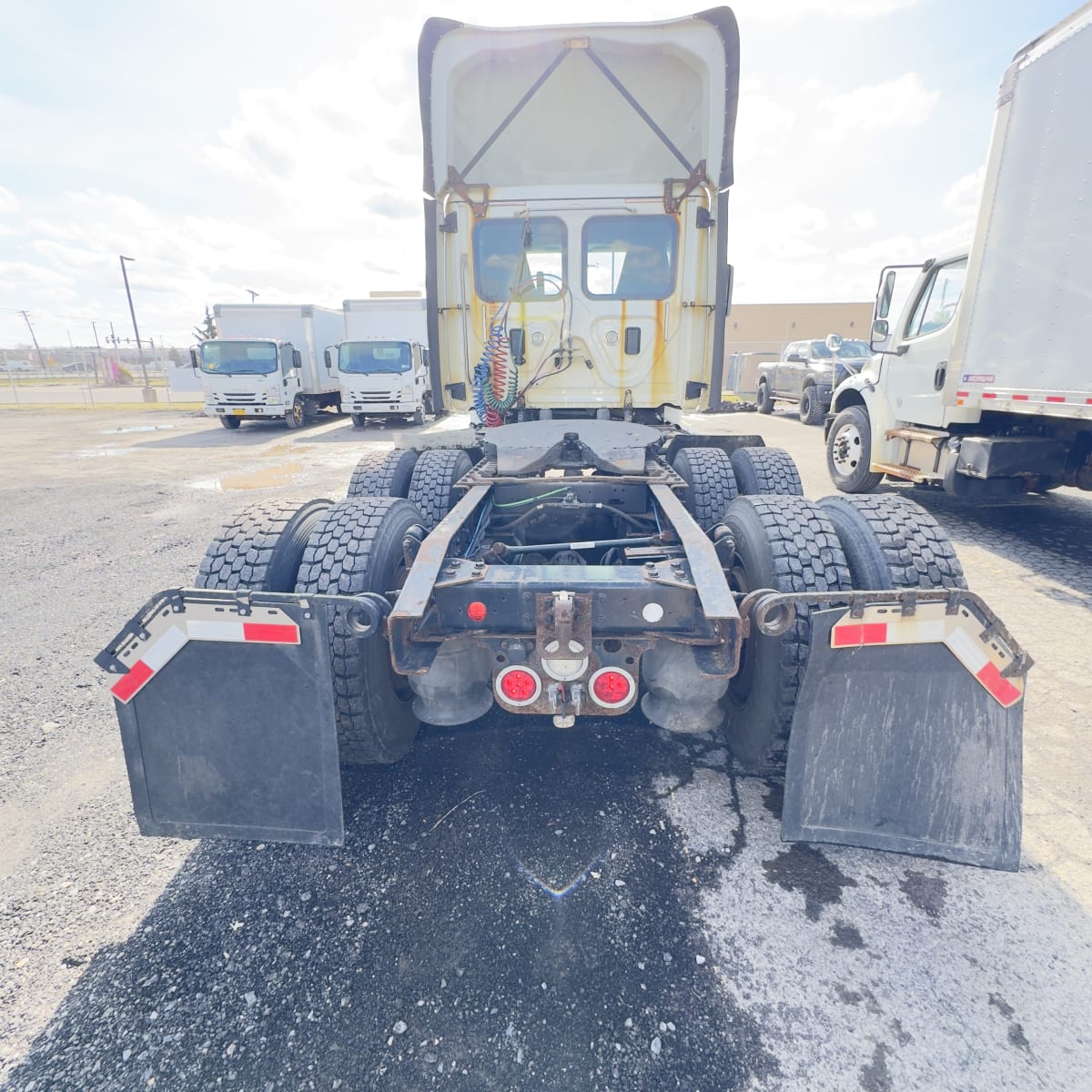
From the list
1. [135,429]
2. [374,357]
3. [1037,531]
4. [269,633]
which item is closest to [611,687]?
[269,633]

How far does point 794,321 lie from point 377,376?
3304cm

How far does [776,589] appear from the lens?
228cm

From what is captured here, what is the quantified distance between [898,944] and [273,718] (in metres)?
2.13

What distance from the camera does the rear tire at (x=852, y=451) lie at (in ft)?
25.0

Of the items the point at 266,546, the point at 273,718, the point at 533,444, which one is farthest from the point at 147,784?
the point at 533,444

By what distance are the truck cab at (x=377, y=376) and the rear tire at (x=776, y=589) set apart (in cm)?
1491

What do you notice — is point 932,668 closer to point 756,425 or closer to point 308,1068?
point 308,1068

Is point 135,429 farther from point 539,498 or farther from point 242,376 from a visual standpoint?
point 539,498

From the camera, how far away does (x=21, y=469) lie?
34.8 ft

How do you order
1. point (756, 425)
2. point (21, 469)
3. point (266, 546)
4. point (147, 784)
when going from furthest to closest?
point (756, 425)
point (21, 469)
point (266, 546)
point (147, 784)

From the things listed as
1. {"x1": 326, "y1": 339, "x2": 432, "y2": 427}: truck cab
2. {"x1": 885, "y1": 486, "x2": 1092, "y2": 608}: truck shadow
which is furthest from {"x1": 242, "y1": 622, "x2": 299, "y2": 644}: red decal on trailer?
{"x1": 326, "y1": 339, "x2": 432, "y2": 427}: truck cab

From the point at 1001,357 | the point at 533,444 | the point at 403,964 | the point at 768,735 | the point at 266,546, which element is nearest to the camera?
the point at 403,964

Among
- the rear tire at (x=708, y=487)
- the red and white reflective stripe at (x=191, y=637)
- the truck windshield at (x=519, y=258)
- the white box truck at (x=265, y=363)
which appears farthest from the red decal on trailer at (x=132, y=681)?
the white box truck at (x=265, y=363)

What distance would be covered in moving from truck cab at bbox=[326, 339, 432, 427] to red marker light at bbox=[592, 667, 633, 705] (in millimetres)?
15264
